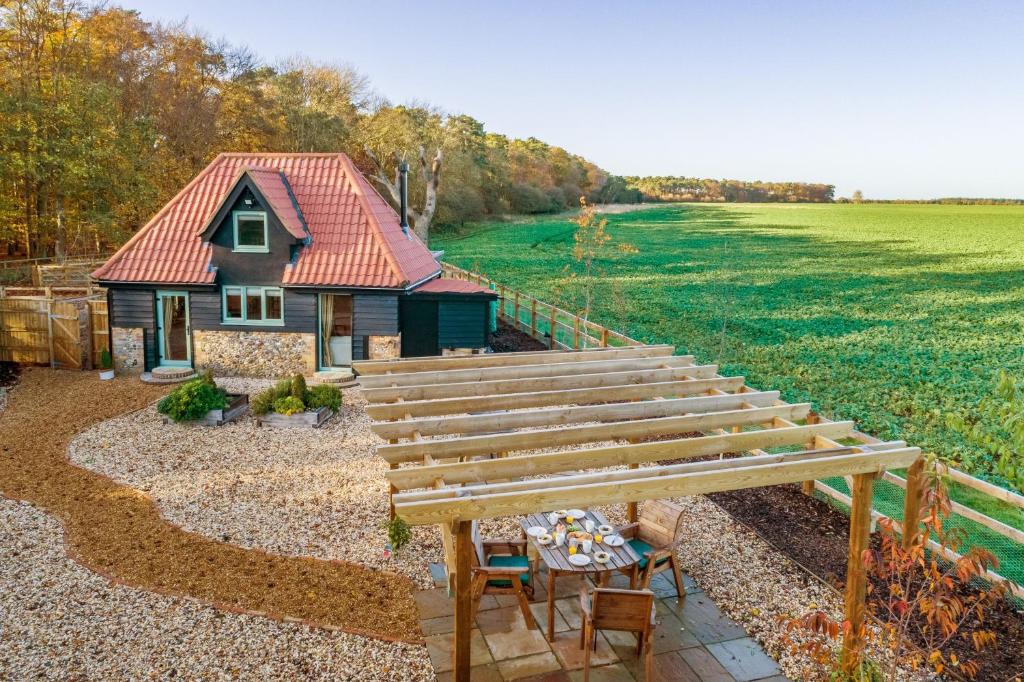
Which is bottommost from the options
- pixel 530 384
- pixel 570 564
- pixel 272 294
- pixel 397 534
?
pixel 397 534

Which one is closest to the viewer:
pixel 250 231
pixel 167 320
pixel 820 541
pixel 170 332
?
pixel 820 541

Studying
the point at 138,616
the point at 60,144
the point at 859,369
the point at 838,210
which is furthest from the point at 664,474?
the point at 838,210

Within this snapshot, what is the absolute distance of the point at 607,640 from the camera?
7.13 metres

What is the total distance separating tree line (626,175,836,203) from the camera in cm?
10744

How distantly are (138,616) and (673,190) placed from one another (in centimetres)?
10891

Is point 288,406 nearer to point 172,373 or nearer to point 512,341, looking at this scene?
point 172,373

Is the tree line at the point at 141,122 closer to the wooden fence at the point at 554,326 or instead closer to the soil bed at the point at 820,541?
the wooden fence at the point at 554,326

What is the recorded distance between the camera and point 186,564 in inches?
346

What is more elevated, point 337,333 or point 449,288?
point 449,288

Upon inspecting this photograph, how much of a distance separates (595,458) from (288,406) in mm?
9533

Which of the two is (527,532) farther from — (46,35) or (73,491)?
(46,35)

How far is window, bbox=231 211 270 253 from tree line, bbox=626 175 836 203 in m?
89.5

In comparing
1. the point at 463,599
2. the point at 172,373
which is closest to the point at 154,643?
the point at 463,599

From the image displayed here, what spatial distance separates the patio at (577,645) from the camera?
6.64m
